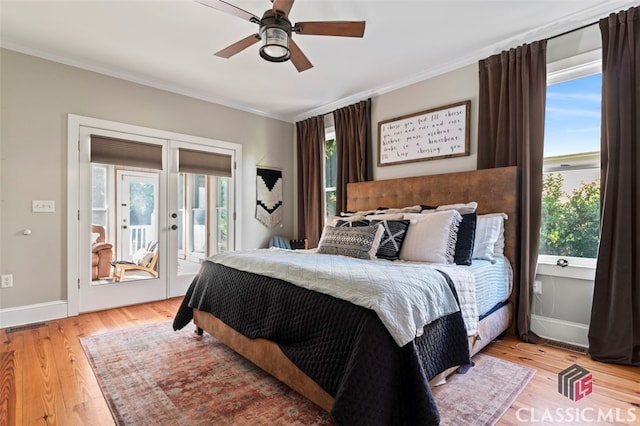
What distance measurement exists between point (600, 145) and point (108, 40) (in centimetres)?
419

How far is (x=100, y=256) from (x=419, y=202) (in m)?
3.51

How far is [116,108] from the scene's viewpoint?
3543 mm

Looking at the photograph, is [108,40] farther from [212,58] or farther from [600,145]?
[600,145]

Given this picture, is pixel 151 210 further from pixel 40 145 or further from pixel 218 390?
pixel 218 390

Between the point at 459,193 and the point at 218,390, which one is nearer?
the point at 218,390

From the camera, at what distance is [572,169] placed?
8.68ft

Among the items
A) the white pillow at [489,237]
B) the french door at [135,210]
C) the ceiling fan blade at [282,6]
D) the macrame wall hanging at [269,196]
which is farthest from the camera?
the macrame wall hanging at [269,196]

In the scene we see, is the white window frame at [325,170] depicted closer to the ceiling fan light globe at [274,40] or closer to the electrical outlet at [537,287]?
the ceiling fan light globe at [274,40]

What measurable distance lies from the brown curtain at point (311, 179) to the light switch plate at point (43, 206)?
2.98 meters

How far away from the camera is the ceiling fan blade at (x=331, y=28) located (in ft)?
6.67

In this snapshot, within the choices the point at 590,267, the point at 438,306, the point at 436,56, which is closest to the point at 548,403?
the point at 438,306

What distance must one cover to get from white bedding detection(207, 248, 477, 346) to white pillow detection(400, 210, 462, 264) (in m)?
0.40

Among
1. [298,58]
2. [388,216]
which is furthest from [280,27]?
[388,216]

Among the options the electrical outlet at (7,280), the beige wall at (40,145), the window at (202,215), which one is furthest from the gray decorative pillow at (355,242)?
the electrical outlet at (7,280)
